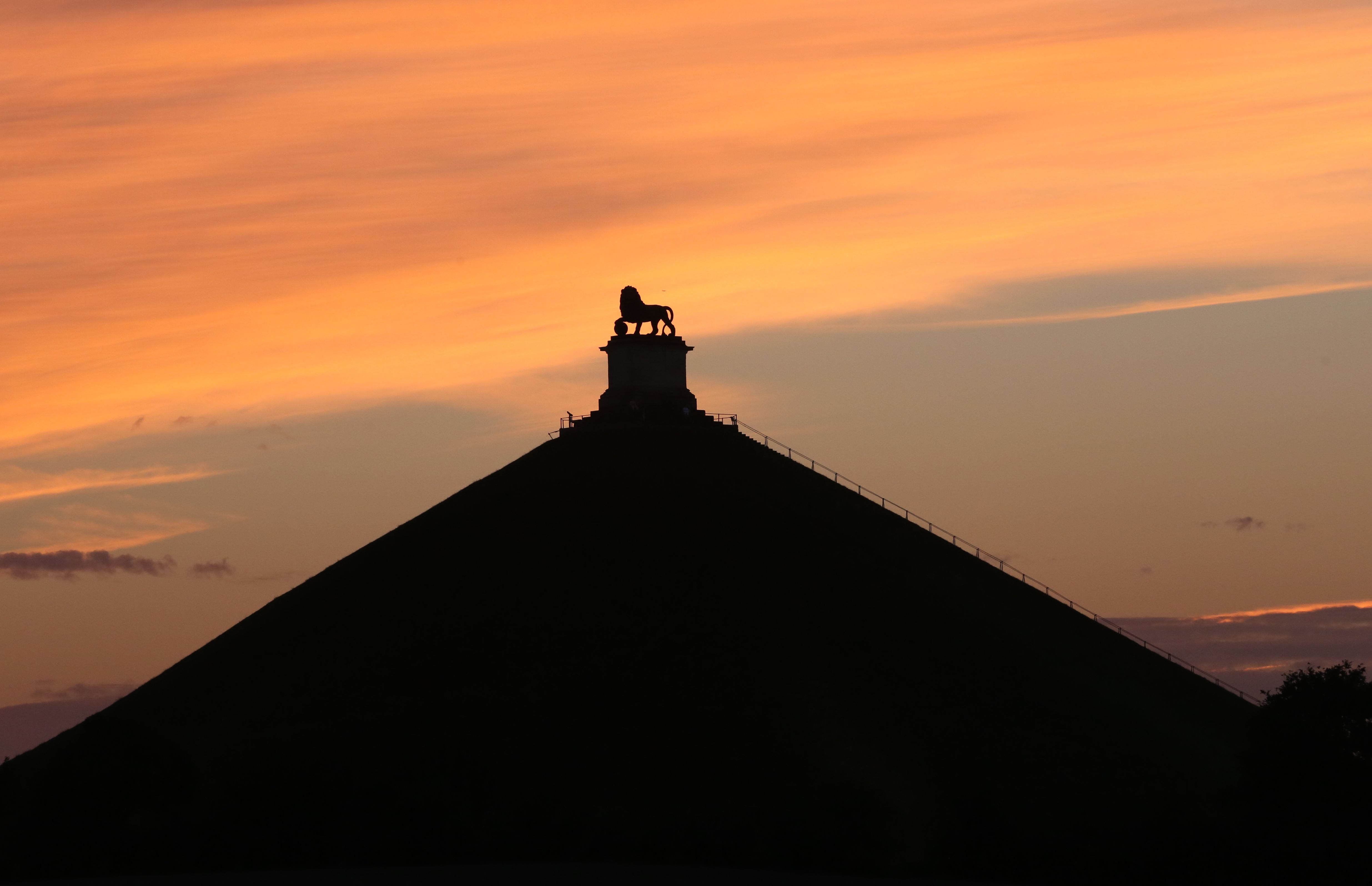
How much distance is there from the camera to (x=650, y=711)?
3669 inches

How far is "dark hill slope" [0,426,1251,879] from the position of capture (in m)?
85.2

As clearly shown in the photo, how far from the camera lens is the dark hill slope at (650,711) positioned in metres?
85.2

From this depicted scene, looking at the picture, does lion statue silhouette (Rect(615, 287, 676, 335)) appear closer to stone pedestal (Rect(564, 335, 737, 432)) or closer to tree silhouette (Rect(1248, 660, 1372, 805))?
stone pedestal (Rect(564, 335, 737, 432))

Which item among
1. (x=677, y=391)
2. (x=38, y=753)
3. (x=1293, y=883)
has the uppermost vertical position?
(x=677, y=391)

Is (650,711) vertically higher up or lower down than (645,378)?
lower down

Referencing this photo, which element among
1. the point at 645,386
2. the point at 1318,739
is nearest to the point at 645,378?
the point at 645,386

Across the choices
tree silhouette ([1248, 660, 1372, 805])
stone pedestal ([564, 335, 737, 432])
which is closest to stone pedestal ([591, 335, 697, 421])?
stone pedestal ([564, 335, 737, 432])

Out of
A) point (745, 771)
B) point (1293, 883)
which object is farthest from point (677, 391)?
point (1293, 883)

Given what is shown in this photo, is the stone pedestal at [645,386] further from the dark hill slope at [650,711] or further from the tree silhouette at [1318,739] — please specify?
the tree silhouette at [1318,739]

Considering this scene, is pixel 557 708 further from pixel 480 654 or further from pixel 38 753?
pixel 38 753

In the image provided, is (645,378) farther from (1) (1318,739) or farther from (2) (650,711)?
(1) (1318,739)

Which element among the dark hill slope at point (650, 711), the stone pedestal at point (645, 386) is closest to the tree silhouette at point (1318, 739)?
the dark hill slope at point (650, 711)

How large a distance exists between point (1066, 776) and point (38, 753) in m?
52.2

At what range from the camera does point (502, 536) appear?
354 ft
